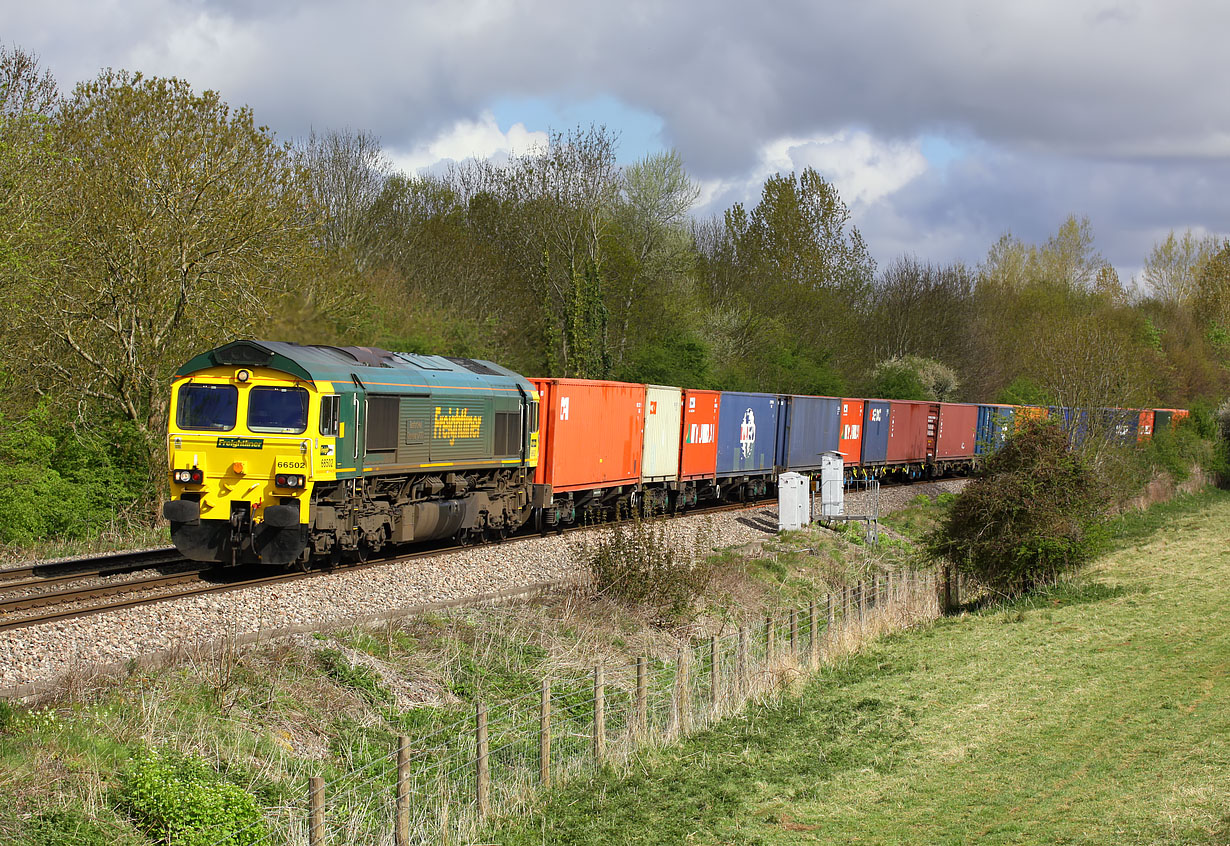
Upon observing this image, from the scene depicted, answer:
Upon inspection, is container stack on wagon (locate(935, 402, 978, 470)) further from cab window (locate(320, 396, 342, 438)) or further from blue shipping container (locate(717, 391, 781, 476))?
cab window (locate(320, 396, 342, 438))

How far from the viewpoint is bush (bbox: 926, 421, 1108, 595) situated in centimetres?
1983

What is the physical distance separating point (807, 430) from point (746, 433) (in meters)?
3.76

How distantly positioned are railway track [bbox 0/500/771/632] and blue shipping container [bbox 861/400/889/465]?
21038mm

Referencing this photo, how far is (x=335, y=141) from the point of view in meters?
40.4

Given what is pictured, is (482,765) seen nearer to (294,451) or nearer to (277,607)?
Answer: (277,607)

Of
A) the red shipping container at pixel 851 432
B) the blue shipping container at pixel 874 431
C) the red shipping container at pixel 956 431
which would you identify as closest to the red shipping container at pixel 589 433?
the red shipping container at pixel 851 432

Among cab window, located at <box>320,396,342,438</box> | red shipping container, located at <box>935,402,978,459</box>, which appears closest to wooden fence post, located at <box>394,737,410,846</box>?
cab window, located at <box>320,396,342,438</box>

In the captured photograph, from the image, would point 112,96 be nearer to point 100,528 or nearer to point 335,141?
point 100,528

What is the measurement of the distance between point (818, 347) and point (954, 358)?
41.3 ft

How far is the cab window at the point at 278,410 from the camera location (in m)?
14.8

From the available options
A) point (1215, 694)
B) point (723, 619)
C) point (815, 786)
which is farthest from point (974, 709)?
point (723, 619)

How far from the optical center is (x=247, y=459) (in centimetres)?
1498

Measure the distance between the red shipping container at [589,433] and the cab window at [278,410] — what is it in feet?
25.7

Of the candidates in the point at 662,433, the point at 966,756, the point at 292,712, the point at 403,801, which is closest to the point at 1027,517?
the point at 662,433
